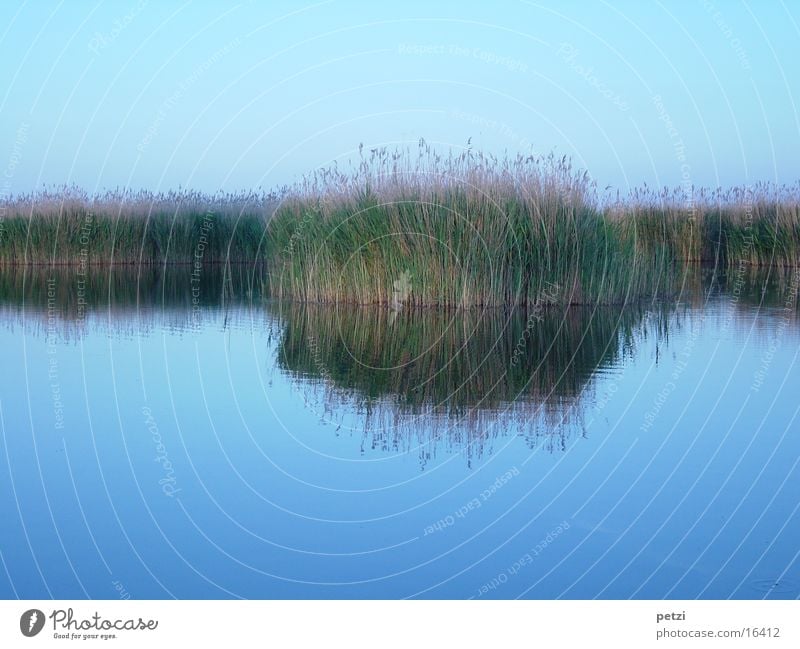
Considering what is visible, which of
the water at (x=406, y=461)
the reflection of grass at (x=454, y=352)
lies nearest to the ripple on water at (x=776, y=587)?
the water at (x=406, y=461)

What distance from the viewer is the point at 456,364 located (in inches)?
348

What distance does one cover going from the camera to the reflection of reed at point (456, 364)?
22.0ft

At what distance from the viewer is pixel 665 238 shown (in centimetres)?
2000

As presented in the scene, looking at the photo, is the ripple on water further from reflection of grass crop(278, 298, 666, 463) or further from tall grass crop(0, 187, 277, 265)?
tall grass crop(0, 187, 277, 265)

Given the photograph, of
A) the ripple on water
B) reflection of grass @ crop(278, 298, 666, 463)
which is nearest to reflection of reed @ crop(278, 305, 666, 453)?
reflection of grass @ crop(278, 298, 666, 463)

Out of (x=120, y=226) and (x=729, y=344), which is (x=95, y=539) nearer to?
(x=729, y=344)

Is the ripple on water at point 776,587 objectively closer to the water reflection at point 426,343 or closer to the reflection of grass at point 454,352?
the water reflection at point 426,343

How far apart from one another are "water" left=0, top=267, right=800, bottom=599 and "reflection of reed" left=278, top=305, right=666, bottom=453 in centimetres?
4

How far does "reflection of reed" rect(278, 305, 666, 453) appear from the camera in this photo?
6707 millimetres

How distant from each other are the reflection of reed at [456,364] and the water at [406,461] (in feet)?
0.12

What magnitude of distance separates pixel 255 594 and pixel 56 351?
6181 millimetres

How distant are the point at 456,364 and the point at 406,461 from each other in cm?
300

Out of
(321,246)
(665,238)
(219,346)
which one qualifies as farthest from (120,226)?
(219,346)

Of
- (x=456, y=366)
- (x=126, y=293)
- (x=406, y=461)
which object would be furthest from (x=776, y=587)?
(x=126, y=293)
